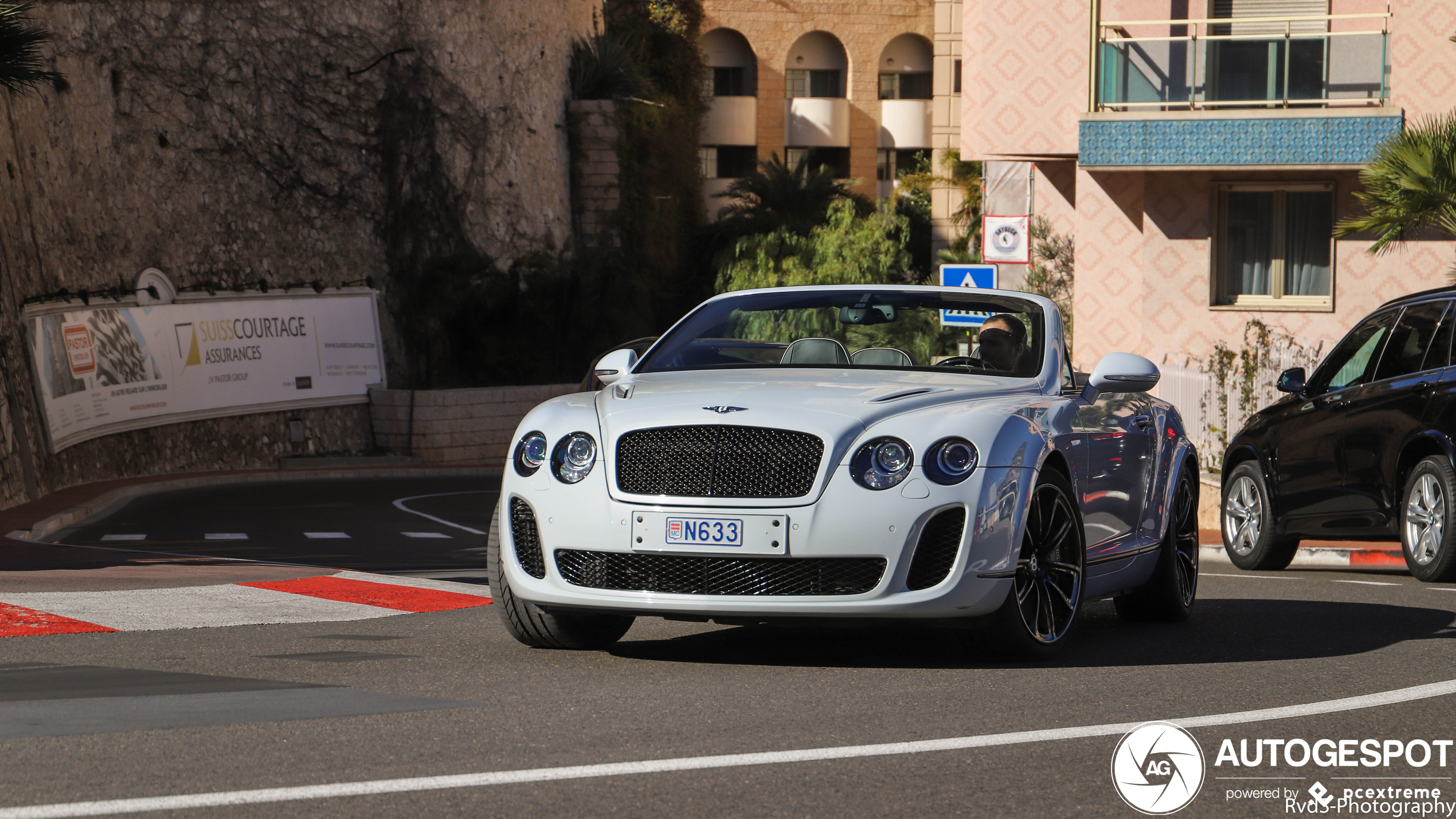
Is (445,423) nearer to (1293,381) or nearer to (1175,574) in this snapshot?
(1293,381)

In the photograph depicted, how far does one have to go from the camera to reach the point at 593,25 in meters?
47.3

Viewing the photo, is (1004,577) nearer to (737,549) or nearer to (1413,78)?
(737,549)

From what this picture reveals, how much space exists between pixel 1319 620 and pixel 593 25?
4063cm

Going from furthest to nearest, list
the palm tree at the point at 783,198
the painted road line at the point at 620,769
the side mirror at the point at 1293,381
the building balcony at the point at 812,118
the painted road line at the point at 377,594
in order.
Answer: the building balcony at the point at 812,118 < the palm tree at the point at 783,198 < the side mirror at the point at 1293,381 < the painted road line at the point at 377,594 < the painted road line at the point at 620,769

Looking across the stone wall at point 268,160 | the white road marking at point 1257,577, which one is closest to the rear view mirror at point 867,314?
the white road marking at point 1257,577

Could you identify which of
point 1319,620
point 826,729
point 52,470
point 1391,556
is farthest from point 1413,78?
point 826,729

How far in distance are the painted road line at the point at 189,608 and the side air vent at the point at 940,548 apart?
3.48 m

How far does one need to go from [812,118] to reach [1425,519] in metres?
60.7

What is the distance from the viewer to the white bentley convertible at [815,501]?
6.41m

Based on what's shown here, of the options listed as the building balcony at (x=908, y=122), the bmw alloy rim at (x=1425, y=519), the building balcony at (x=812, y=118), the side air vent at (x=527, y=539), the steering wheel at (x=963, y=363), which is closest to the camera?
the side air vent at (x=527, y=539)

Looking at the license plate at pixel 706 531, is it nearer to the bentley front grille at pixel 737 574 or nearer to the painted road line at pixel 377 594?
the bentley front grille at pixel 737 574

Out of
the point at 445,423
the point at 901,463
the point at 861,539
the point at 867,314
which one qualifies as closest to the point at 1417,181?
the point at 867,314

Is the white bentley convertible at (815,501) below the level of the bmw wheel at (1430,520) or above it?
above

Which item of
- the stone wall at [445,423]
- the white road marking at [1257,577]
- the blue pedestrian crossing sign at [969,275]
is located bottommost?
the stone wall at [445,423]
